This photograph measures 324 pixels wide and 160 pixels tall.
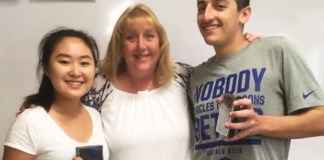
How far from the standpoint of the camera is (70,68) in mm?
1079

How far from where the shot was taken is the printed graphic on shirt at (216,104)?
1070mm

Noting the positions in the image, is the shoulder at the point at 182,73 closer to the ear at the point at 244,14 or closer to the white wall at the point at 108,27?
the white wall at the point at 108,27

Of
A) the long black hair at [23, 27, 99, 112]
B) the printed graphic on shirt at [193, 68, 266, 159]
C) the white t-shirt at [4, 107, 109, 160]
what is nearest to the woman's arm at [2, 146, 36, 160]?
the white t-shirt at [4, 107, 109, 160]

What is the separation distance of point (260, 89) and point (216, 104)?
5.8 inches

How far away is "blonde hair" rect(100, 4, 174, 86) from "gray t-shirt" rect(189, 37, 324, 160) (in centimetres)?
20

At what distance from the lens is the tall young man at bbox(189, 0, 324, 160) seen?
3.31ft

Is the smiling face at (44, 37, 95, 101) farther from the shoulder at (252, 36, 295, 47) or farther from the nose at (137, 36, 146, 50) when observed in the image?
the shoulder at (252, 36, 295, 47)

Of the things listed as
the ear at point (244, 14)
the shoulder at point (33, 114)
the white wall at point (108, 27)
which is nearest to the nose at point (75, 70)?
the shoulder at point (33, 114)

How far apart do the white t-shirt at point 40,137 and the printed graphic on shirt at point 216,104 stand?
1.22ft

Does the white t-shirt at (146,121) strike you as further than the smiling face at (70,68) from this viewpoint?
Yes

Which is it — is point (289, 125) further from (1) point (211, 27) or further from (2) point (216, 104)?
(1) point (211, 27)

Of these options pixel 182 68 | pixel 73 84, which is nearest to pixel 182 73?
pixel 182 68

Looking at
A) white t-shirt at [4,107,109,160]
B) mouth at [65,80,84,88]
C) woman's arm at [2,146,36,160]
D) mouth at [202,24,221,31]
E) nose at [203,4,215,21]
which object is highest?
nose at [203,4,215,21]

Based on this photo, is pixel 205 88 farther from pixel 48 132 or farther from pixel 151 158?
pixel 48 132
